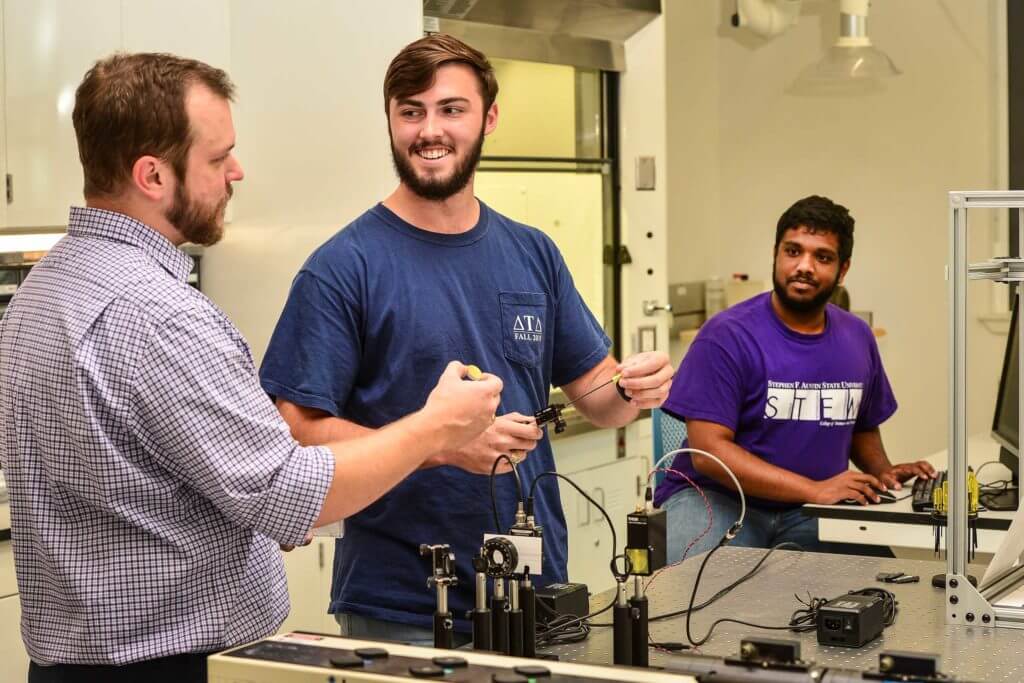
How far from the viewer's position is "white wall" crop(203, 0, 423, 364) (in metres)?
3.42

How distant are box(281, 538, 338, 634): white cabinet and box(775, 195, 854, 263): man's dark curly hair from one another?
1.42 m

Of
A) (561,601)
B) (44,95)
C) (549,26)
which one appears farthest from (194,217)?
(549,26)

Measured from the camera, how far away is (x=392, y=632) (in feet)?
6.39

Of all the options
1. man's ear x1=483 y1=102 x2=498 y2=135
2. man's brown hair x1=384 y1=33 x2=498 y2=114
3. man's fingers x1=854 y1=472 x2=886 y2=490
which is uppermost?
man's brown hair x1=384 y1=33 x2=498 y2=114

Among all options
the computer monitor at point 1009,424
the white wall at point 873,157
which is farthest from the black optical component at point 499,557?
the white wall at point 873,157

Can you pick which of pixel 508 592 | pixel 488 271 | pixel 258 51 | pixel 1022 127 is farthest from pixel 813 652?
pixel 1022 127

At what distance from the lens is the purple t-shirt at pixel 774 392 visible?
122 inches

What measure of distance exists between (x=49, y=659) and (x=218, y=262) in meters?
2.26

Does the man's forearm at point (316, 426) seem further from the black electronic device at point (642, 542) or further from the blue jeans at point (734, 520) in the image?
the blue jeans at point (734, 520)

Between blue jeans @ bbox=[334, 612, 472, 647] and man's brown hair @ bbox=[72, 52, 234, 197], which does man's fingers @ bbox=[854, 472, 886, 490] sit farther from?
man's brown hair @ bbox=[72, 52, 234, 197]

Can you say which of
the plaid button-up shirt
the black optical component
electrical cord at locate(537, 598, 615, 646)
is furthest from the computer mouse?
the plaid button-up shirt

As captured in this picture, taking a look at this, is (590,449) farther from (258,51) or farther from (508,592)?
(508,592)

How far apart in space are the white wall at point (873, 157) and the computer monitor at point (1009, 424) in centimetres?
221

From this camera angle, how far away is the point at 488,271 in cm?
206
